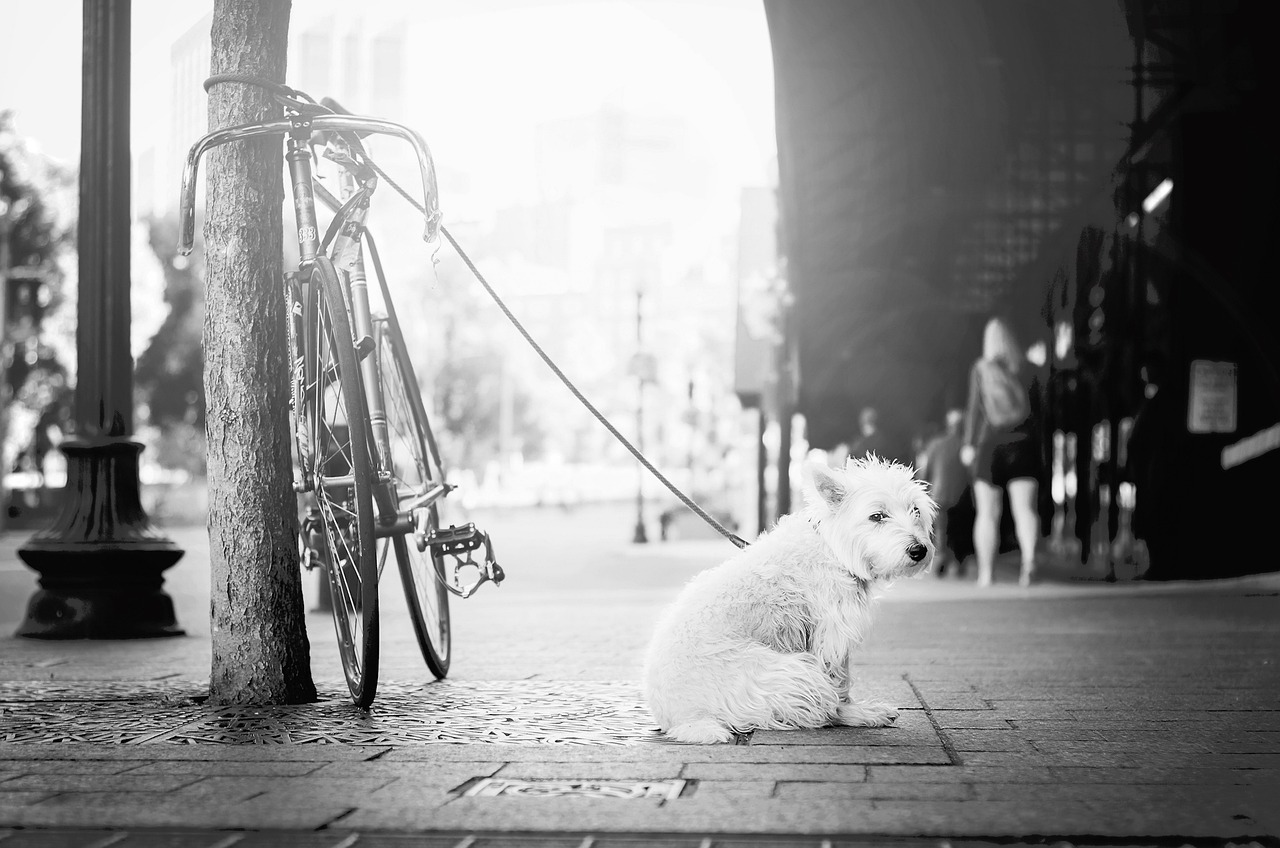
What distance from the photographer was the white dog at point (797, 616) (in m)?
4.60

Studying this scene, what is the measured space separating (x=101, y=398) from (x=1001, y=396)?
8.11 m

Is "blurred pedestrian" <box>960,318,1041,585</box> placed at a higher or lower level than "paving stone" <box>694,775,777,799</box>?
higher

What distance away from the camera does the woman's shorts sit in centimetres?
1329

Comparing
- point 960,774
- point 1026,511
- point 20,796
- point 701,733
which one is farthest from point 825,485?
point 1026,511

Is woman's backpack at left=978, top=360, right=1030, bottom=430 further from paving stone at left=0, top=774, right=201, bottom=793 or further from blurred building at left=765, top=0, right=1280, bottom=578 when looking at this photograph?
paving stone at left=0, top=774, right=201, bottom=793

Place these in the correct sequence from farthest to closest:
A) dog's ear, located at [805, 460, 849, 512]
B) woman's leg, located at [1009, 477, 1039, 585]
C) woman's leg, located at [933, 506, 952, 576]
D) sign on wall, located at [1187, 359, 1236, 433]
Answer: woman's leg, located at [933, 506, 952, 576] < sign on wall, located at [1187, 359, 1236, 433] < woman's leg, located at [1009, 477, 1039, 585] < dog's ear, located at [805, 460, 849, 512]

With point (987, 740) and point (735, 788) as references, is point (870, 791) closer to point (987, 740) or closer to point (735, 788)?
point (735, 788)

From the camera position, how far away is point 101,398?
8.21 metres

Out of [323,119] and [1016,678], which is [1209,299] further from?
[323,119]

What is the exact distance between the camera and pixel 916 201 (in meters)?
23.6

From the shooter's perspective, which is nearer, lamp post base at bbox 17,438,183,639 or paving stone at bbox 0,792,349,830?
paving stone at bbox 0,792,349,830

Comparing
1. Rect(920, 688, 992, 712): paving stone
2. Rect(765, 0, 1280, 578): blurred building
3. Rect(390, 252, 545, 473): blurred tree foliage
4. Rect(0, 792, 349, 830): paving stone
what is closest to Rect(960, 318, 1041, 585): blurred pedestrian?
Rect(765, 0, 1280, 578): blurred building

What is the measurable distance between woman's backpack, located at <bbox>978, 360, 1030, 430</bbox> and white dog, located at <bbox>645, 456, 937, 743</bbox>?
28.2ft

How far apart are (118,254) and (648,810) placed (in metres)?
5.90
